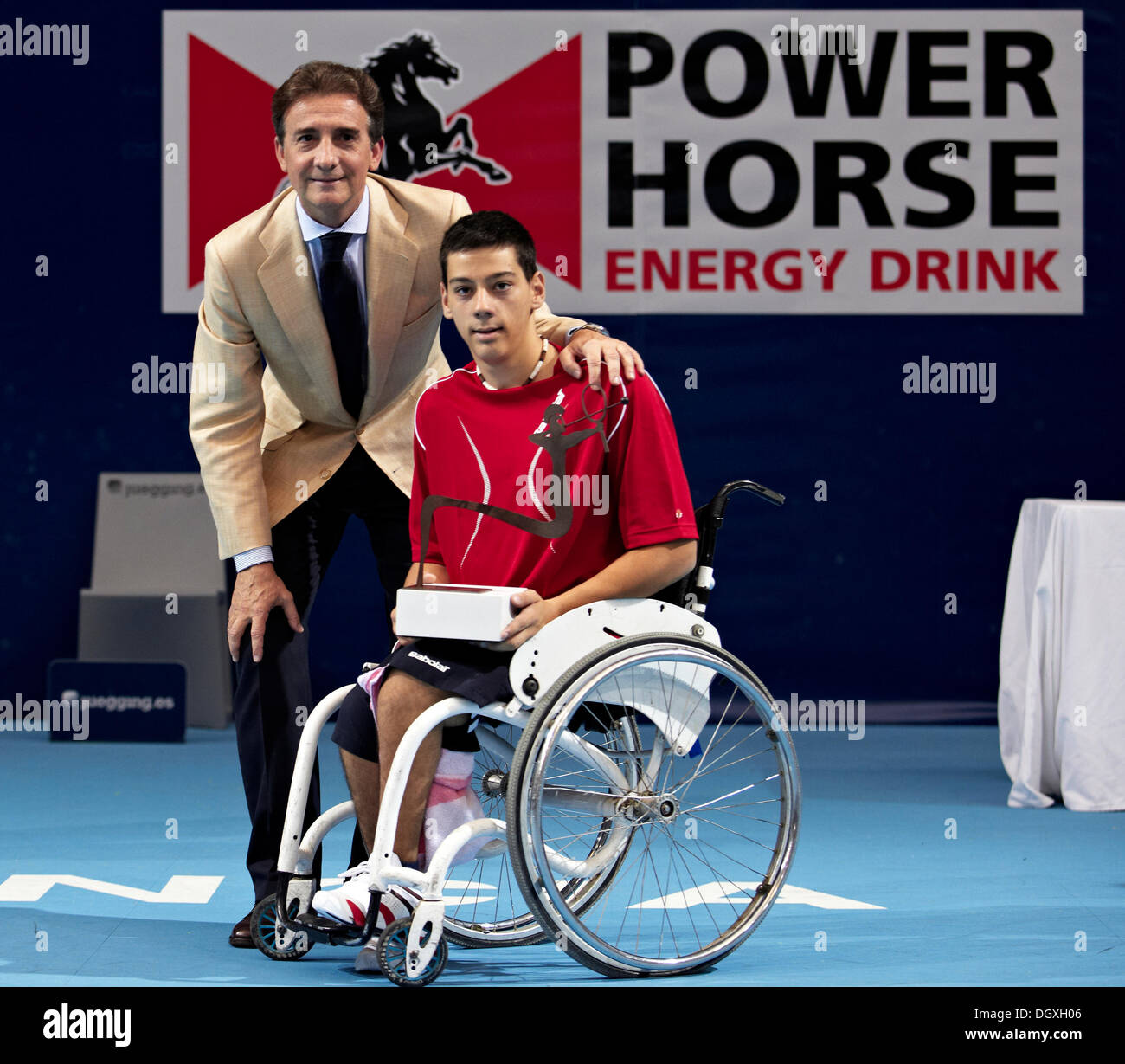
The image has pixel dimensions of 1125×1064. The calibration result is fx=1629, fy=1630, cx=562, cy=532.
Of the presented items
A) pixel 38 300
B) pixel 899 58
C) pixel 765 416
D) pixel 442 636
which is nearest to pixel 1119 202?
pixel 899 58

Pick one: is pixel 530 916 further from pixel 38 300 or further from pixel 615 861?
pixel 38 300

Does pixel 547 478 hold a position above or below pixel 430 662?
above

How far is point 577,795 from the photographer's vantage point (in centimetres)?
265

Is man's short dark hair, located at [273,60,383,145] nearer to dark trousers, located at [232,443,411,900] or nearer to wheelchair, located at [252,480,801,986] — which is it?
dark trousers, located at [232,443,411,900]

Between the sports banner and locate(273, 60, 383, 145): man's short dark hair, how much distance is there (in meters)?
3.34

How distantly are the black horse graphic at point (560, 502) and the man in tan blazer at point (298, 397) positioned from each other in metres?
0.30

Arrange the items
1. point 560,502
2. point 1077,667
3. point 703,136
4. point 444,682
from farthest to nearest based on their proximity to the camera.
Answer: point 703,136 → point 1077,667 → point 560,502 → point 444,682

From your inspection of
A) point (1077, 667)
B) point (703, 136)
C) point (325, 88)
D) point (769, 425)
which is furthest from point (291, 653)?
point (703, 136)

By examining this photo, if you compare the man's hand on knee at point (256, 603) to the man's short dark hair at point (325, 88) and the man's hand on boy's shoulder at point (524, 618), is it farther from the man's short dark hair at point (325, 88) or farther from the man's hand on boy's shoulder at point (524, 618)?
the man's short dark hair at point (325, 88)

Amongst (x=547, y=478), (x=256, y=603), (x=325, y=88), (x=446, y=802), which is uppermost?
(x=325, y=88)

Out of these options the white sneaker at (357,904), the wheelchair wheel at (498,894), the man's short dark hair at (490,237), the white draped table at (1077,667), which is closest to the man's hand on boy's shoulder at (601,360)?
the man's short dark hair at (490,237)

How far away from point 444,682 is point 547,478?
1.25 ft

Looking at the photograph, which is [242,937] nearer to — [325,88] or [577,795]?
[577,795]

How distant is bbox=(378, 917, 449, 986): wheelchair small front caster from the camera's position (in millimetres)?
2520
